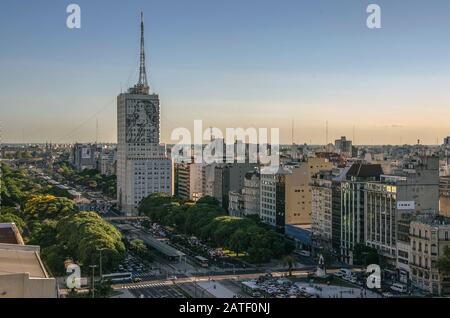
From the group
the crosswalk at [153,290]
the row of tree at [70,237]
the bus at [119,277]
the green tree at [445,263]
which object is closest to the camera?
the green tree at [445,263]

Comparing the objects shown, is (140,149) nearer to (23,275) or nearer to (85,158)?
(23,275)

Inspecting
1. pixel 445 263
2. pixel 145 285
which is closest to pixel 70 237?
pixel 145 285

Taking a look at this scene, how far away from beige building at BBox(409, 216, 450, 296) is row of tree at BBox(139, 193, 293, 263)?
3.20 m

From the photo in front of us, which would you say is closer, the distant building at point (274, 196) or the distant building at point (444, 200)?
the distant building at point (444, 200)

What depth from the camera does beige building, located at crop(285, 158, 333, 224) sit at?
16172 mm

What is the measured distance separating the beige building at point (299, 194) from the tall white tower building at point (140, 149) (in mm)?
7682

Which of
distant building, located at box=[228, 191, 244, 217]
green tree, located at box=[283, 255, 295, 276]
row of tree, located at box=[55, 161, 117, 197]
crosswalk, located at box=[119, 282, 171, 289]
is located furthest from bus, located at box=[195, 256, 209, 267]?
row of tree, located at box=[55, 161, 117, 197]

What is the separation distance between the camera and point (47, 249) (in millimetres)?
11625

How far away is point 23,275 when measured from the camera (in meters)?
4.75

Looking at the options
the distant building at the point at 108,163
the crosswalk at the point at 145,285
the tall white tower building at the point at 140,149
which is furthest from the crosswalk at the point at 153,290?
the distant building at the point at 108,163

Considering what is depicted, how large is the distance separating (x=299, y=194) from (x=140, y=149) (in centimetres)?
897

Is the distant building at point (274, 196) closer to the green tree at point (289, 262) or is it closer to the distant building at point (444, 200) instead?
the green tree at point (289, 262)

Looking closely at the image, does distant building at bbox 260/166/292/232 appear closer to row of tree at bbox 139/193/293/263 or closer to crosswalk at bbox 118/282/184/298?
row of tree at bbox 139/193/293/263

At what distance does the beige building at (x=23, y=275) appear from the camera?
464 centimetres
